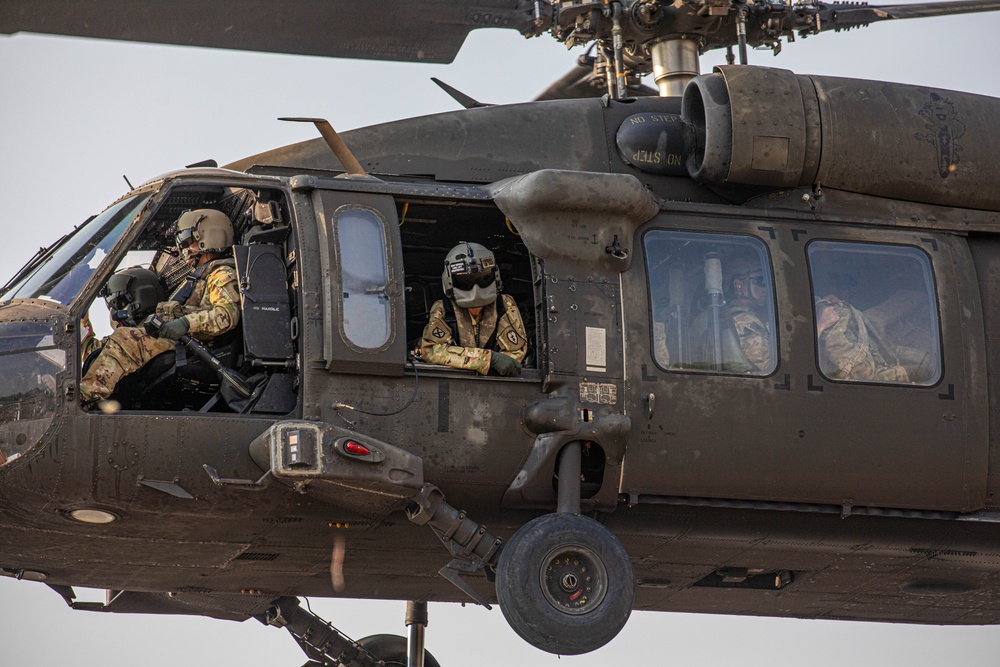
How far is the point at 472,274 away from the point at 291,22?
183cm

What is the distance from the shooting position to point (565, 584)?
7.79m

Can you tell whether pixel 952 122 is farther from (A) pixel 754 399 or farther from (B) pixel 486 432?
(B) pixel 486 432

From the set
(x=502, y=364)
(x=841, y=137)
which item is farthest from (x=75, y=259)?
(x=841, y=137)

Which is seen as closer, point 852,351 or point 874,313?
point 852,351

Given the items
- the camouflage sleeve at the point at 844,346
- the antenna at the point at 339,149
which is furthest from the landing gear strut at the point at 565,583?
the antenna at the point at 339,149

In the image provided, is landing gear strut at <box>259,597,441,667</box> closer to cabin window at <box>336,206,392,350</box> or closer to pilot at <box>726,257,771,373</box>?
cabin window at <box>336,206,392,350</box>

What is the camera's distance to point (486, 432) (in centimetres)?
799

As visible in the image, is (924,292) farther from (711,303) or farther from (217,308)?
(217,308)

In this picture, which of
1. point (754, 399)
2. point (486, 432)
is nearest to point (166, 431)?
point (486, 432)

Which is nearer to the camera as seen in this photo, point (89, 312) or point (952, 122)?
point (89, 312)

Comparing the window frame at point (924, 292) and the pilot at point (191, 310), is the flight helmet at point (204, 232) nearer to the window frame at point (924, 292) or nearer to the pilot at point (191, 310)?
the pilot at point (191, 310)

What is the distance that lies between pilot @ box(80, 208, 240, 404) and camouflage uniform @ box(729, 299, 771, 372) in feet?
8.18

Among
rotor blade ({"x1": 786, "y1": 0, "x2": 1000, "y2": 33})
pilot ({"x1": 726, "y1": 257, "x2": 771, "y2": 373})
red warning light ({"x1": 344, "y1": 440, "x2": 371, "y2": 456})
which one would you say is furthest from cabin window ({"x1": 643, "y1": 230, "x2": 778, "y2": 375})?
rotor blade ({"x1": 786, "y1": 0, "x2": 1000, "y2": 33})

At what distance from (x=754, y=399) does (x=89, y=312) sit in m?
3.24
